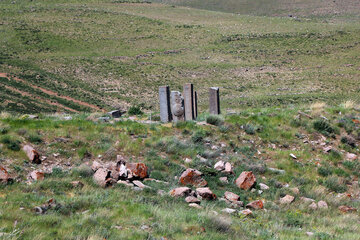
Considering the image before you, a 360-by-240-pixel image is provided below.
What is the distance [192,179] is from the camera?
9.30 meters

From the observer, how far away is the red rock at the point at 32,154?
9203 millimetres

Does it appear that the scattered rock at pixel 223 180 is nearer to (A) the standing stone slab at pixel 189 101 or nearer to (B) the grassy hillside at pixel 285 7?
(A) the standing stone slab at pixel 189 101

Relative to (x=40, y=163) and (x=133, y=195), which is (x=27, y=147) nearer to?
(x=40, y=163)

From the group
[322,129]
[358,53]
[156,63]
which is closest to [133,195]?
[322,129]

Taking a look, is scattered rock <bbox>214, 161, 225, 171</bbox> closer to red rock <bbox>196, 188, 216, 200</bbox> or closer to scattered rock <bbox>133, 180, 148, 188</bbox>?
red rock <bbox>196, 188, 216, 200</bbox>

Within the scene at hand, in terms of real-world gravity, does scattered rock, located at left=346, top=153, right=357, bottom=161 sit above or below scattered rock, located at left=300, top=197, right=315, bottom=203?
below

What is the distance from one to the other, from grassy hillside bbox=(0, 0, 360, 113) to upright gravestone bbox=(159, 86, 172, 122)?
12862 millimetres

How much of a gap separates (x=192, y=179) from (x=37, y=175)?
379 cm

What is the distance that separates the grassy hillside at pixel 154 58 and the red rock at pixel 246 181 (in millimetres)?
17510

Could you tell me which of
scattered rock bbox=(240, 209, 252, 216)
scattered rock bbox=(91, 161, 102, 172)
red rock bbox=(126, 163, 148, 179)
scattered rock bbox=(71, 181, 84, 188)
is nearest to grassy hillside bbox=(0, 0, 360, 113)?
scattered rock bbox=(91, 161, 102, 172)

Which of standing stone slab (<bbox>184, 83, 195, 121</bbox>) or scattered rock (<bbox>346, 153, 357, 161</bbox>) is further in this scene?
standing stone slab (<bbox>184, 83, 195, 121</bbox>)

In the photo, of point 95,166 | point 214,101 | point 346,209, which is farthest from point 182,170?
point 214,101

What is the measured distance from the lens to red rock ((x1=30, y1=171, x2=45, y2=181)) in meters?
8.25

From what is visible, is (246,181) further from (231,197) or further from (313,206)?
(313,206)
